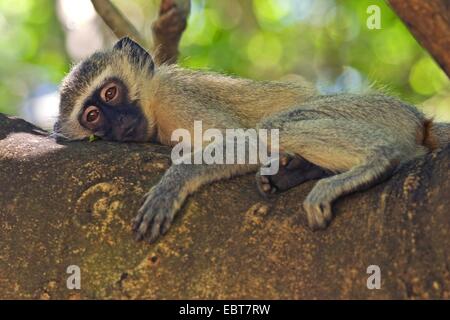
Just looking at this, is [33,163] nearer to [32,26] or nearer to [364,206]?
[364,206]

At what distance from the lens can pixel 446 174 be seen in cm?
347

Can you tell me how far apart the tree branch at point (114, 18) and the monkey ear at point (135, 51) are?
763 millimetres

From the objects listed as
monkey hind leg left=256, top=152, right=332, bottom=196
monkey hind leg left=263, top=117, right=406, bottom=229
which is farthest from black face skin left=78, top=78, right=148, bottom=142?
monkey hind leg left=256, top=152, right=332, bottom=196

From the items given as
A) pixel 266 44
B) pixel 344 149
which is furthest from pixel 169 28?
pixel 266 44

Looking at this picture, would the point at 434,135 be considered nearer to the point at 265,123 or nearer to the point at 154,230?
the point at 265,123

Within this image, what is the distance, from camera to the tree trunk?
333 centimetres

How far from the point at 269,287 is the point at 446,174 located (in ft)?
3.11

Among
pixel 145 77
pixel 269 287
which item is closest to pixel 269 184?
pixel 269 287

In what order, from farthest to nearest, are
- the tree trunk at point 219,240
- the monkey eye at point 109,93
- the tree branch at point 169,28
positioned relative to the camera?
the tree branch at point 169,28
the monkey eye at point 109,93
the tree trunk at point 219,240

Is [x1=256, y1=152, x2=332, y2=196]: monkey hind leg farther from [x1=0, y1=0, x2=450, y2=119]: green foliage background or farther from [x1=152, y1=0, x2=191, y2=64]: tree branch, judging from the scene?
[x1=0, y1=0, x2=450, y2=119]: green foliage background

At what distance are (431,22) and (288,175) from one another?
1337 millimetres

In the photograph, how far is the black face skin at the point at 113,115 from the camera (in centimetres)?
532

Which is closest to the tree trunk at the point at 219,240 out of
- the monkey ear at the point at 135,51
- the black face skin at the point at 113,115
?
the black face skin at the point at 113,115

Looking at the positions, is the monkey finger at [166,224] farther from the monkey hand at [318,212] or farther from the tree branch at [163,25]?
the tree branch at [163,25]
